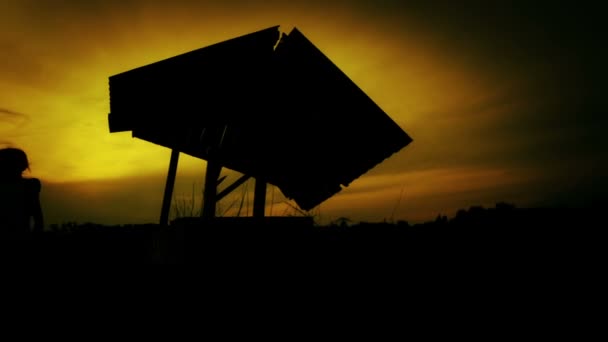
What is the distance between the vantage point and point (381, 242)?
6.36 m

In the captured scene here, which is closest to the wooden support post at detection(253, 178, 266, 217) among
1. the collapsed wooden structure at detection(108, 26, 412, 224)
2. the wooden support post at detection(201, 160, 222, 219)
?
the collapsed wooden structure at detection(108, 26, 412, 224)

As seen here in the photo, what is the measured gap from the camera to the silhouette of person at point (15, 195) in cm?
475

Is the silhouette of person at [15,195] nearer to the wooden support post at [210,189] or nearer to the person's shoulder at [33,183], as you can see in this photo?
the person's shoulder at [33,183]

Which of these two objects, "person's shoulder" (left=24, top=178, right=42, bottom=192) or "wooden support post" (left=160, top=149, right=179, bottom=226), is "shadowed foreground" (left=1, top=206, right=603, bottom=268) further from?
"person's shoulder" (left=24, top=178, right=42, bottom=192)

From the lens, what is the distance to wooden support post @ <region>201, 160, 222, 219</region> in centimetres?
598

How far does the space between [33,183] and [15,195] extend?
0.24m

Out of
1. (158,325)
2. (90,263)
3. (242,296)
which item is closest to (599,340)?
(242,296)

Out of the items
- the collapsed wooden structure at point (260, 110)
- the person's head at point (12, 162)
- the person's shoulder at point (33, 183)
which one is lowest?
the person's shoulder at point (33, 183)

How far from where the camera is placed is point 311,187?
21.8ft

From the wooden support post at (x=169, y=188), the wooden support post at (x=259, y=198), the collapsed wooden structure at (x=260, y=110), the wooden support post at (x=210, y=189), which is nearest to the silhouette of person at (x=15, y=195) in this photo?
the collapsed wooden structure at (x=260, y=110)

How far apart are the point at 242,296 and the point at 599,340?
309cm

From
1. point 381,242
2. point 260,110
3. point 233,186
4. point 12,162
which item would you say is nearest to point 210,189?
point 233,186

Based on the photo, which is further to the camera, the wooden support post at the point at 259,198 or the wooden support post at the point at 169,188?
the wooden support post at the point at 169,188

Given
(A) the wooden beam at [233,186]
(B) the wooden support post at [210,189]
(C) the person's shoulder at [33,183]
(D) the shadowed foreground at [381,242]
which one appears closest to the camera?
(D) the shadowed foreground at [381,242]
